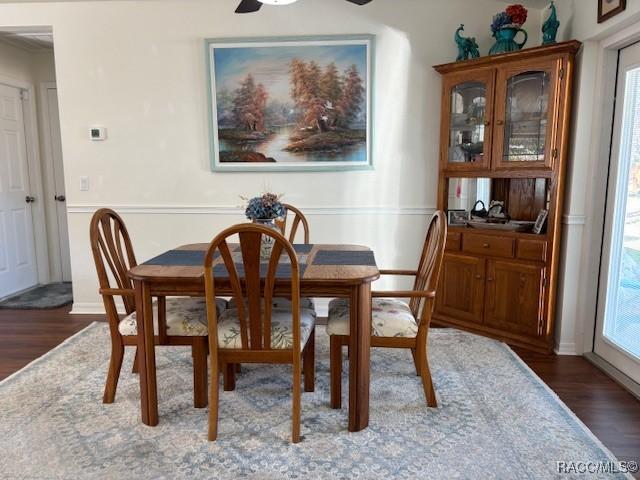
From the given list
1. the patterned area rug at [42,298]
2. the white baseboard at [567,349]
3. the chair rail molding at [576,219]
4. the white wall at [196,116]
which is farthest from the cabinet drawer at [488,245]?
the patterned area rug at [42,298]

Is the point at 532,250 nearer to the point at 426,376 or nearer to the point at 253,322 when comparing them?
the point at 426,376

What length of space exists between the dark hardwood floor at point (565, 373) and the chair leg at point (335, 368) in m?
1.16

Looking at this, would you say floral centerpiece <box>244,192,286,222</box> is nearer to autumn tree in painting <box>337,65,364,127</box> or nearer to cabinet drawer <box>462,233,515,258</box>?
autumn tree in painting <box>337,65,364,127</box>

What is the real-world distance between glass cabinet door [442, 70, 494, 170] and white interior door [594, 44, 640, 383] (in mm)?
748

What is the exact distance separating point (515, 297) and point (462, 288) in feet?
1.28

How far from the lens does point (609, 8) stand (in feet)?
8.11

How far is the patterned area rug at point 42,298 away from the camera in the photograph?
403 cm

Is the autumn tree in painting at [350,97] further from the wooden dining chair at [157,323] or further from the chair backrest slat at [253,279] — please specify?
→ the chair backrest slat at [253,279]

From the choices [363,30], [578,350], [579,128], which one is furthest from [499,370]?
[363,30]

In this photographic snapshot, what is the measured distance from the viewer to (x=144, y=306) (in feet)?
6.55

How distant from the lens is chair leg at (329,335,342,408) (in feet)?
7.02

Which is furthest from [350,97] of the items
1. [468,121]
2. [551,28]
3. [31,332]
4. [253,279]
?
[31,332]

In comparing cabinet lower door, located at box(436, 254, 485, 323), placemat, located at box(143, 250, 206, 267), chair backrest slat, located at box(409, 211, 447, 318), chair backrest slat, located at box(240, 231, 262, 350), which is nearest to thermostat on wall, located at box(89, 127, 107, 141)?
placemat, located at box(143, 250, 206, 267)

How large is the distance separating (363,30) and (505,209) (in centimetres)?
173
